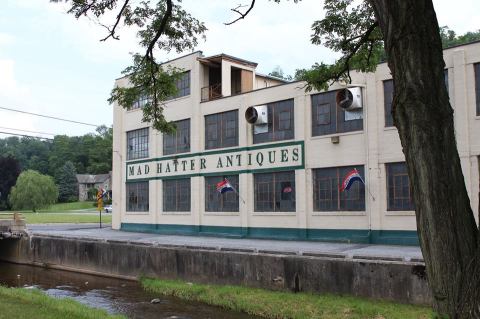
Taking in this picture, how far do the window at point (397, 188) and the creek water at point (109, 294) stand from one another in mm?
9936

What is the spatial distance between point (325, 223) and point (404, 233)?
4134 mm

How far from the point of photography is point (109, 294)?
22.2 metres

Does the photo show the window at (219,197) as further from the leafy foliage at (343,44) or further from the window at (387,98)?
the leafy foliage at (343,44)

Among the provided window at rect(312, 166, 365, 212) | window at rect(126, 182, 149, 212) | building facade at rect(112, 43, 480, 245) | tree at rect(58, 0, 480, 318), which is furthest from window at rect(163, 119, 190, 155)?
tree at rect(58, 0, 480, 318)

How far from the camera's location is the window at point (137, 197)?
124 ft

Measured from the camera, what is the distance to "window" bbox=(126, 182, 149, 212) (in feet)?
124

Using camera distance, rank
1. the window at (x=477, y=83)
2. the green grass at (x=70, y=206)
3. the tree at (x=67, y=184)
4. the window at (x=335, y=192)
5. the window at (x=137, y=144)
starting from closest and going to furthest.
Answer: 1. the window at (x=477, y=83)
2. the window at (x=335, y=192)
3. the window at (x=137, y=144)
4. the green grass at (x=70, y=206)
5. the tree at (x=67, y=184)

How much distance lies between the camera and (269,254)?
20.0 m

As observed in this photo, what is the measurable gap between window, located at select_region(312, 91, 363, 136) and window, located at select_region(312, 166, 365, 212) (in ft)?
6.32

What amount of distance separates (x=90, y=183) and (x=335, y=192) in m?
108

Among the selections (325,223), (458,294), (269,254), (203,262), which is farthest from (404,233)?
(458,294)

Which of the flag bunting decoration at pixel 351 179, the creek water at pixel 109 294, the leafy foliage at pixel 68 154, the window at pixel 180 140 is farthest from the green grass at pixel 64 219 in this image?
the leafy foliage at pixel 68 154

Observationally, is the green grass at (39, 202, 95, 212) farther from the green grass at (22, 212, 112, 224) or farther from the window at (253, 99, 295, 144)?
the window at (253, 99, 295, 144)

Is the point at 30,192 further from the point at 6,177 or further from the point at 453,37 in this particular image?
the point at 453,37
